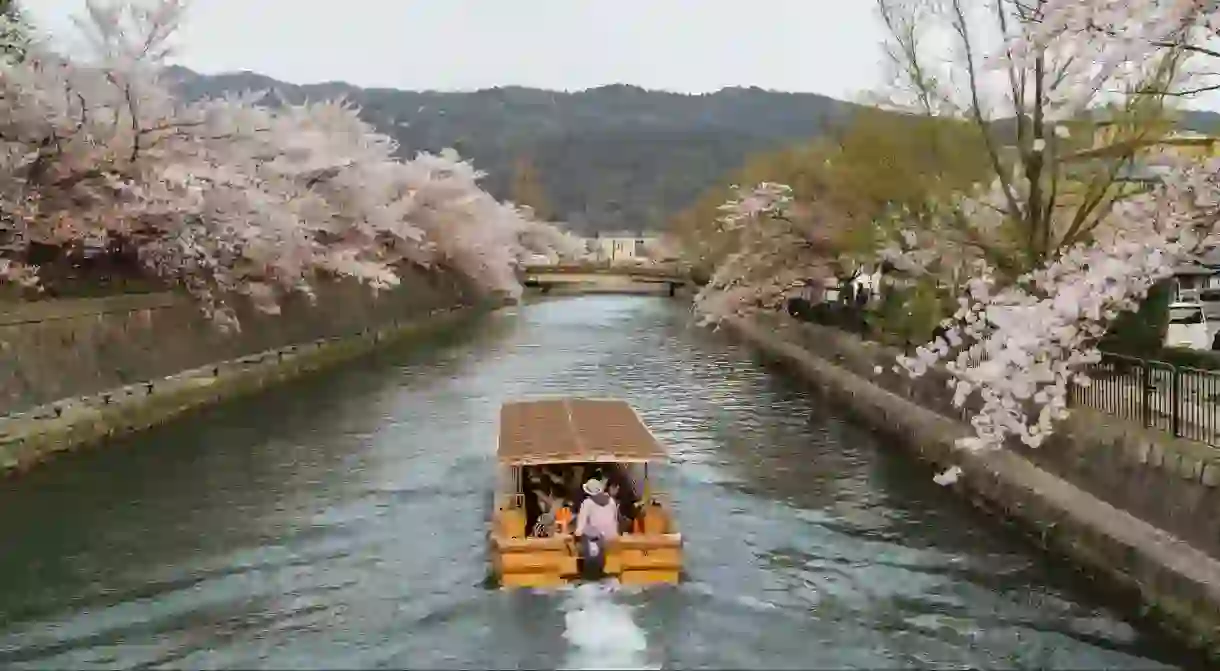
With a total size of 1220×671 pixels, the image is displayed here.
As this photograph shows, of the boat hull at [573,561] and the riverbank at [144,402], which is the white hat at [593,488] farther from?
the riverbank at [144,402]

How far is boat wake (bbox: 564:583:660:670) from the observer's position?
32.0 ft

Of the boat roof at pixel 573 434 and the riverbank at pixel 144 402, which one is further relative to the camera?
the riverbank at pixel 144 402

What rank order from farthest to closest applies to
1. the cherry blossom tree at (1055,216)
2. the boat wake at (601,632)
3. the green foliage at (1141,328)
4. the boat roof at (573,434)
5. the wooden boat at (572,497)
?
the green foliage at (1141,328) → the boat roof at (573,434) → the wooden boat at (572,497) → the boat wake at (601,632) → the cherry blossom tree at (1055,216)

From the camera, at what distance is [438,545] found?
13812mm

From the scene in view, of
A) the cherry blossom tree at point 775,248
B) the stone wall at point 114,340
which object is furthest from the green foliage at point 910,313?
the stone wall at point 114,340

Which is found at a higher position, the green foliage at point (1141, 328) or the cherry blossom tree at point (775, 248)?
the cherry blossom tree at point (775, 248)

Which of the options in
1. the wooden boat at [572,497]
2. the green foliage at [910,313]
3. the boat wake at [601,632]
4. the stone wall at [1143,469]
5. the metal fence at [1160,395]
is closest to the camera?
the boat wake at [601,632]

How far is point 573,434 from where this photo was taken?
1427 cm

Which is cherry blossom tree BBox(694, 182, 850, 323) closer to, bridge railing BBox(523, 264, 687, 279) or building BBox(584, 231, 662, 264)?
bridge railing BBox(523, 264, 687, 279)

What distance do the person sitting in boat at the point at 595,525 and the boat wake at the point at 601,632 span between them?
8.2 inches

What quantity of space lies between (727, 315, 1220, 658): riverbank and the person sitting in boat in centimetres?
467

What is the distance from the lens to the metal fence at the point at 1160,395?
11.7 meters

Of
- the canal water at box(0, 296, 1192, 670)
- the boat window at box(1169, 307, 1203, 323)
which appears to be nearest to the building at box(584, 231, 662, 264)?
the boat window at box(1169, 307, 1203, 323)

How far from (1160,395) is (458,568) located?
7.57 meters
